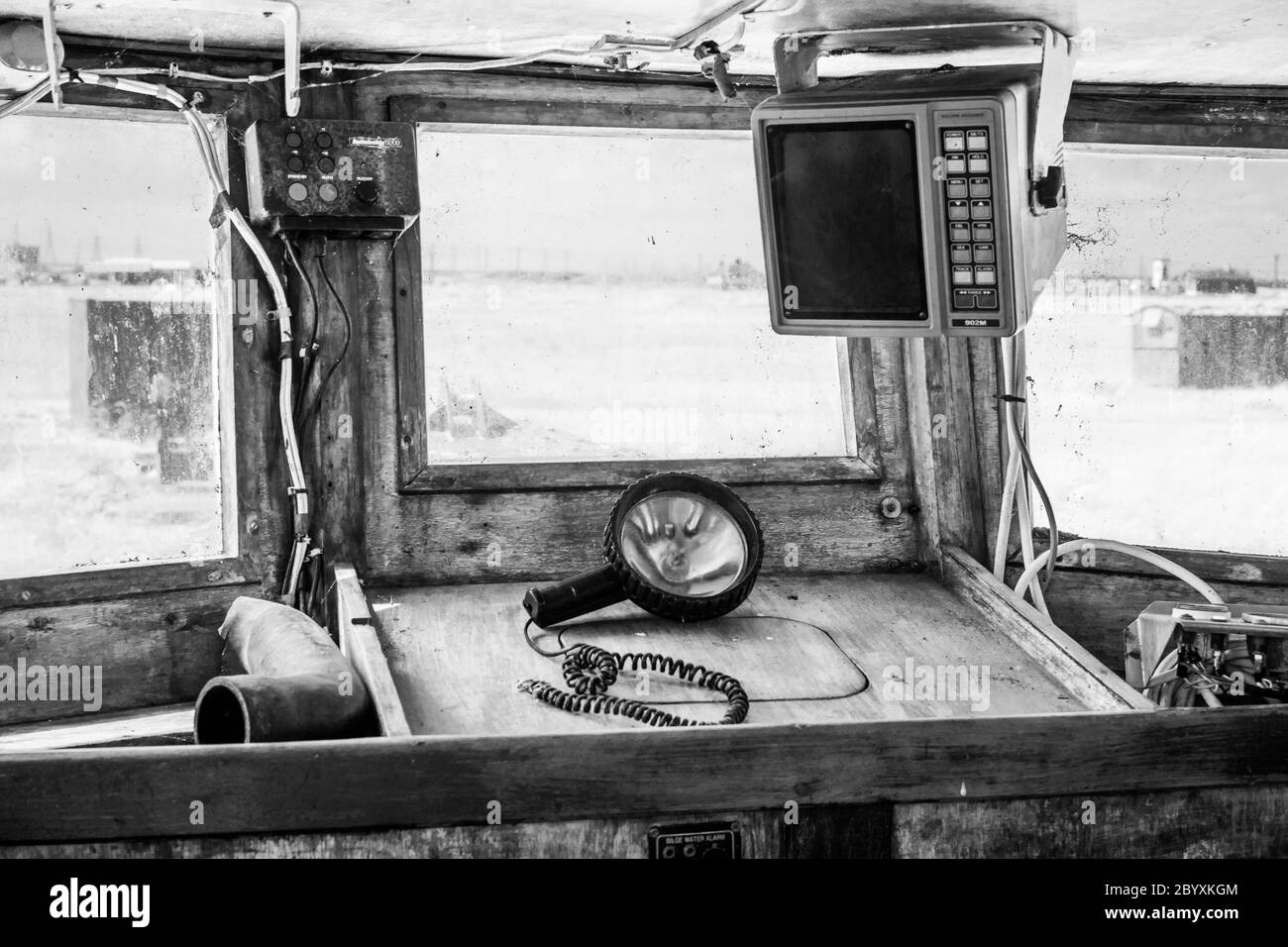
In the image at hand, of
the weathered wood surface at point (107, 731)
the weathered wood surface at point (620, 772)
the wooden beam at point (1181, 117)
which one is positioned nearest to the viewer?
the weathered wood surface at point (620, 772)

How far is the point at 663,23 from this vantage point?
219 centimetres

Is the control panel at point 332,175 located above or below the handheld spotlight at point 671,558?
above

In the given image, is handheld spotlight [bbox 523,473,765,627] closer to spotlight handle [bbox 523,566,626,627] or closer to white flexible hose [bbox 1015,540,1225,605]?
spotlight handle [bbox 523,566,626,627]

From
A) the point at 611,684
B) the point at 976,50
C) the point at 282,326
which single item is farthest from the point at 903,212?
the point at 282,326

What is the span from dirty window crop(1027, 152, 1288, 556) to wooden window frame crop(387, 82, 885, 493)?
43cm

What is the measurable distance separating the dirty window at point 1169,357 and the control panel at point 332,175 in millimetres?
1374

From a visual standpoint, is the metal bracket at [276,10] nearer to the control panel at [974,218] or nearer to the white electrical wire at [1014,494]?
the control panel at [974,218]

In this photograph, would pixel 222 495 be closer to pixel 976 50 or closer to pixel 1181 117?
pixel 976 50

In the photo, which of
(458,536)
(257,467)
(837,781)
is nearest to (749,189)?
(458,536)

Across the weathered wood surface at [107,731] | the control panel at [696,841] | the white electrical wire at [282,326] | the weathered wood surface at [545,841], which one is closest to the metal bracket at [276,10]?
the white electrical wire at [282,326]

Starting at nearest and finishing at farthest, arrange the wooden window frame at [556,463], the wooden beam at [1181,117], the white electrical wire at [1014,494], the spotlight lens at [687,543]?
the spotlight lens at [687,543]
the white electrical wire at [1014,494]
the wooden window frame at [556,463]
the wooden beam at [1181,117]

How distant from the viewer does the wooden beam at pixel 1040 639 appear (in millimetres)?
1954

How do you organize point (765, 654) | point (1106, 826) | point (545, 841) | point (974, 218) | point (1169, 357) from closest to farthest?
point (545, 841)
point (1106, 826)
point (974, 218)
point (765, 654)
point (1169, 357)

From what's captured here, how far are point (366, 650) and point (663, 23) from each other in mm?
1172
